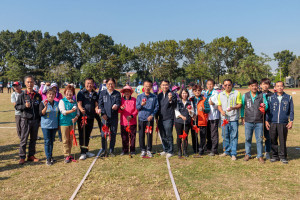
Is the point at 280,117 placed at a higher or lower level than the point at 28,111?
lower

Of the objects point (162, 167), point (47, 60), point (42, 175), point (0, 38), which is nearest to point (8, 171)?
point (42, 175)

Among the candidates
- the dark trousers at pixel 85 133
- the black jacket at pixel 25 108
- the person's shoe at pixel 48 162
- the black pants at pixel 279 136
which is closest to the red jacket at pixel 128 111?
the dark trousers at pixel 85 133

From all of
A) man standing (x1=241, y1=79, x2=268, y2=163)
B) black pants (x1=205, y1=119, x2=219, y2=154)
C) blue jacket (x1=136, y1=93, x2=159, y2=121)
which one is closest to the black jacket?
blue jacket (x1=136, y1=93, x2=159, y2=121)

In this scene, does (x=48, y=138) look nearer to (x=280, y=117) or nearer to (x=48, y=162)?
(x=48, y=162)

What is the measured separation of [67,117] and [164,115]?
2.70m

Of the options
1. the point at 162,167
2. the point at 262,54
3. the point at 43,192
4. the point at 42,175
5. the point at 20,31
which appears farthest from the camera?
the point at 20,31

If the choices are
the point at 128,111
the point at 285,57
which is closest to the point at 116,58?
the point at 128,111

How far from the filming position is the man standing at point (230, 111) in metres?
6.45

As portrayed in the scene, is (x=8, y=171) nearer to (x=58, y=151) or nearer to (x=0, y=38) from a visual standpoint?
(x=58, y=151)

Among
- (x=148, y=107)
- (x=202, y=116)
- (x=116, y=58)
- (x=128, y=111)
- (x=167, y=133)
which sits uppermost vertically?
(x=116, y=58)

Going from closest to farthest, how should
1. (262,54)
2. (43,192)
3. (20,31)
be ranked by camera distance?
(43,192) < (262,54) < (20,31)

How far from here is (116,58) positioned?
71.3m

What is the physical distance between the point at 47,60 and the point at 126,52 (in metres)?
26.1

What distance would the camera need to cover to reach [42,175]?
5.53 m
